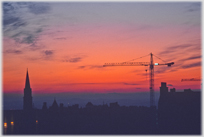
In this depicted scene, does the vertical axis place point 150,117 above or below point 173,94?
below

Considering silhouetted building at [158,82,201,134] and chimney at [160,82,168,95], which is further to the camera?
chimney at [160,82,168,95]

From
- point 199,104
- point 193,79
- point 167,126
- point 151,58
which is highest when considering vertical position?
point 151,58

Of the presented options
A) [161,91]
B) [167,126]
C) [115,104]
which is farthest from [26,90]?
[167,126]

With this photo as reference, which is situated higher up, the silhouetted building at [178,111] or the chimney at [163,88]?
the chimney at [163,88]

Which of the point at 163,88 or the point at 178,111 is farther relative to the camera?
the point at 163,88

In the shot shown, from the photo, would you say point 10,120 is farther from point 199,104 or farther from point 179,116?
point 199,104

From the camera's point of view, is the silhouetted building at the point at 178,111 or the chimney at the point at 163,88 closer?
the silhouetted building at the point at 178,111

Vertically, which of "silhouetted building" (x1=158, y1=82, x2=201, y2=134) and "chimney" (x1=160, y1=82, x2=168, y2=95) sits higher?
"chimney" (x1=160, y1=82, x2=168, y2=95)

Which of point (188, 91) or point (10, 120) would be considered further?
point (188, 91)
